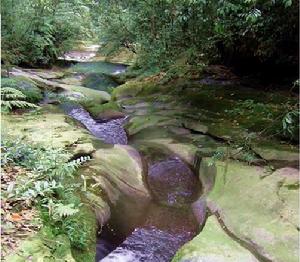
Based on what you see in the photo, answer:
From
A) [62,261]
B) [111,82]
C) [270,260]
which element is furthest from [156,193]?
[111,82]

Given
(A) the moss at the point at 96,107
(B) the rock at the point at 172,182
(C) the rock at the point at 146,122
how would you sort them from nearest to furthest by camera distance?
(B) the rock at the point at 172,182 → (C) the rock at the point at 146,122 → (A) the moss at the point at 96,107

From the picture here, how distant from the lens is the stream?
5.96m

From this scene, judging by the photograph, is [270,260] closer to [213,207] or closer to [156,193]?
[213,207]

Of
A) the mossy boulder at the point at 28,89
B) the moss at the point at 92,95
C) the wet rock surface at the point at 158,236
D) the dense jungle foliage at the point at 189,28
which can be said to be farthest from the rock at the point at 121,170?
the moss at the point at 92,95

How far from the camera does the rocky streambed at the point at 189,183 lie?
18.6ft

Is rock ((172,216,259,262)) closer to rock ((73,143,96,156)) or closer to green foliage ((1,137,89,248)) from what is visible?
green foliage ((1,137,89,248))

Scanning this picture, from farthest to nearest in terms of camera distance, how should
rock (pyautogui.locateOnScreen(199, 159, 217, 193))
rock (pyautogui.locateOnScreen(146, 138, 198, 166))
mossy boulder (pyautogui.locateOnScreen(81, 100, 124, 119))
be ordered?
mossy boulder (pyautogui.locateOnScreen(81, 100, 124, 119)) → rock (pyautogui.locateOnScreen(146, 138, 198, 166)) → rock (pyautogui.locateOnScreen(199, 159, 217, 193))

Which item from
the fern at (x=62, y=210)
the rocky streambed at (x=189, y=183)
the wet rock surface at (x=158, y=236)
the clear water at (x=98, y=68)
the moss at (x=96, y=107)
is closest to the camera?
the fern at (x=62, y=210)

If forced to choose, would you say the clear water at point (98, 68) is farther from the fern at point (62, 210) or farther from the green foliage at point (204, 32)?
the fern at point (62, 210)

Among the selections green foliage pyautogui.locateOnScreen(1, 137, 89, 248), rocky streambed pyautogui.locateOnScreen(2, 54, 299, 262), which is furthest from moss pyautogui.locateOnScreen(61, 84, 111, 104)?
green foliage pyautogui.locateOnScreen(1, 137, 89, 248)

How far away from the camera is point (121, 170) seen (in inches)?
311

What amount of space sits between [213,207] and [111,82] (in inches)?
570

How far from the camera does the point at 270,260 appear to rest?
520 centimetres

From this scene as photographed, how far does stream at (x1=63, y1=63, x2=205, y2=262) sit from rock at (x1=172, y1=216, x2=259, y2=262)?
60 centimetres
